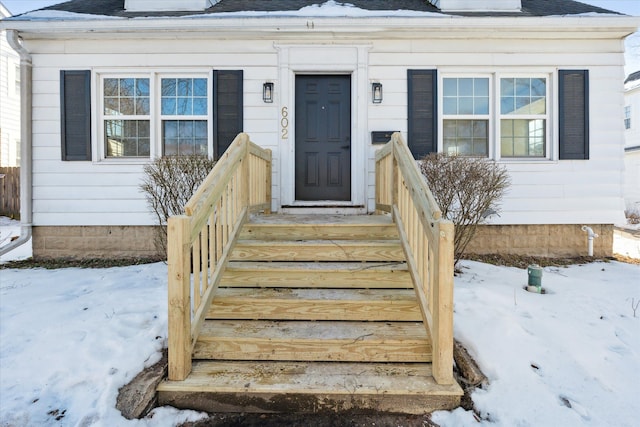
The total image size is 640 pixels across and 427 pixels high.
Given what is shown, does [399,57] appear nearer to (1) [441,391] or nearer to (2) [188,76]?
(2) [188,76]

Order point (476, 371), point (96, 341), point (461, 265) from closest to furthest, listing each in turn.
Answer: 1. point (476, 371)
2. point (96, 341)
3. point (461, 265)

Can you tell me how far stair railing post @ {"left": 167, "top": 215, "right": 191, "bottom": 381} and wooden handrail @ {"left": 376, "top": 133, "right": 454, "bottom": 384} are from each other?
150 cm

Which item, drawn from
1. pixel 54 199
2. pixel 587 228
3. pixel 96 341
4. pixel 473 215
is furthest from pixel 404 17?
pixel 54 199

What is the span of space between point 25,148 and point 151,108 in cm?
188

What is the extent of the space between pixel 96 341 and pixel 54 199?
12.0 ft

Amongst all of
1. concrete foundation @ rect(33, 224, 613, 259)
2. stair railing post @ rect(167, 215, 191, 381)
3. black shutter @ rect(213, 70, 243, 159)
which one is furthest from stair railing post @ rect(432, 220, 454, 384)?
black shutter @ rect(213, 70, 243, 159)

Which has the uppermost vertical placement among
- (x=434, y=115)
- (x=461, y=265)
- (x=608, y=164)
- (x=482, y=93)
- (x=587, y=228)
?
(x=482, y=93)

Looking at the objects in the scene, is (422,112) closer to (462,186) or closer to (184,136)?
(462,186)

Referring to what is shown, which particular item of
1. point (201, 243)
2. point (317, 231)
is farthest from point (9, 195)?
point (317, 231)

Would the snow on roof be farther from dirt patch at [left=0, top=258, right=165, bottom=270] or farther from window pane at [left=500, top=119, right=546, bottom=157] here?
dirt patch at [left=0, top=258, right=165, bottom=270]

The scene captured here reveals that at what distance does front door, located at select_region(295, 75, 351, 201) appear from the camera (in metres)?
4.89

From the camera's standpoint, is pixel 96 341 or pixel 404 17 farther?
pixel 404 17

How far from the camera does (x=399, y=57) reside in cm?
475

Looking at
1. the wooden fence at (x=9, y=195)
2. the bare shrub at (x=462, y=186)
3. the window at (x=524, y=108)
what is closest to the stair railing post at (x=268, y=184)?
the bare shrub at (x=462, y=186)
